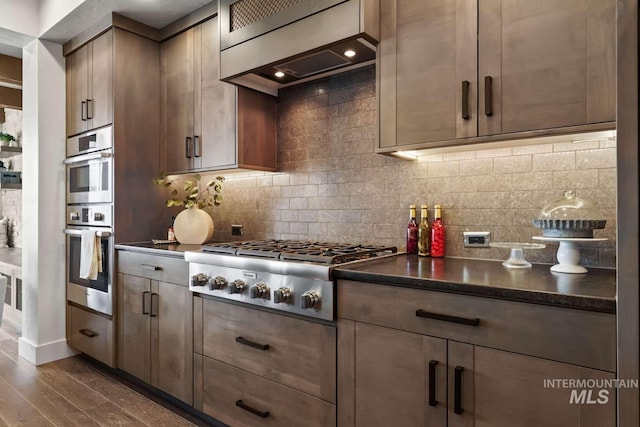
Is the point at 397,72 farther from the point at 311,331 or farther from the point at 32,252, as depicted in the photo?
the point at 32,252

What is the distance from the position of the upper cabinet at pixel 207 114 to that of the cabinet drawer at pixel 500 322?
141 cm

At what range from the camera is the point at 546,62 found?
4.99 ft

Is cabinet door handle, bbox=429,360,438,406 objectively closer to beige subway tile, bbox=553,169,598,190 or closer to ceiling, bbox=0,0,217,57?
beige subway tile, bbox=553,169,598,190

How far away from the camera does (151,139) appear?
3094 mm

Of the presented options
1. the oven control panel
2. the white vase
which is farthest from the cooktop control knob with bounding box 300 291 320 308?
the white vase

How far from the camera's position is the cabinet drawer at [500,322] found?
1.14 m

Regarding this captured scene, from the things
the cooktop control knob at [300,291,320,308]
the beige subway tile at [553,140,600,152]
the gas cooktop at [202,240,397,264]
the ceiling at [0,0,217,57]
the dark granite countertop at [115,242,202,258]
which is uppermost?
the ceiling at [0,0,217,57]

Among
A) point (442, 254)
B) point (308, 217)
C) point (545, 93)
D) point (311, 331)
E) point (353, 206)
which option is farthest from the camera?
point (308, 217)

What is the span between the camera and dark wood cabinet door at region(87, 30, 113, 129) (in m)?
2.96

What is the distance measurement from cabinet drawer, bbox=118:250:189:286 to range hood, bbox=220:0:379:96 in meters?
1.15

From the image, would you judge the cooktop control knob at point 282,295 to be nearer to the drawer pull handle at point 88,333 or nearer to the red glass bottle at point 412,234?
the red glass bottle at point 412,234

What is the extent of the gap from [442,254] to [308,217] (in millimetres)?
932

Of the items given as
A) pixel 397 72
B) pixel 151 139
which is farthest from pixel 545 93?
pixel 151 139

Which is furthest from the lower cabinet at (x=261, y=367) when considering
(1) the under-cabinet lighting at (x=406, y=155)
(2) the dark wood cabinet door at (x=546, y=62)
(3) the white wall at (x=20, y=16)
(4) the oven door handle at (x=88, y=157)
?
(3) the white wall at (x=20, y=16)
